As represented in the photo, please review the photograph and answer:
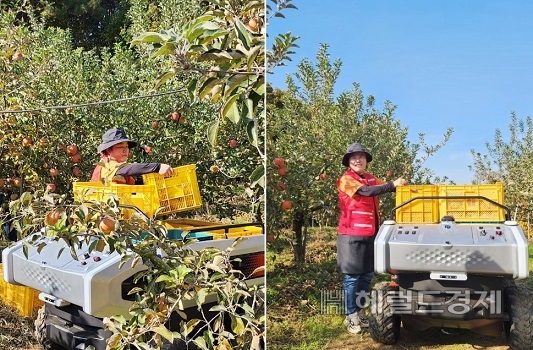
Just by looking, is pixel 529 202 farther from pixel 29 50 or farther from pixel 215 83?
pixel 29 50

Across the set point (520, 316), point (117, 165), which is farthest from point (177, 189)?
point (520, 316)

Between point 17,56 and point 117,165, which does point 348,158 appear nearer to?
point 117,165

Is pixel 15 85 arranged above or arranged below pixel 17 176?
above

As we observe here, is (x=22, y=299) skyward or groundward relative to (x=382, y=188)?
groundward

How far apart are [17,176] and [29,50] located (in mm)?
831

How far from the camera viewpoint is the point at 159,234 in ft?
5.31

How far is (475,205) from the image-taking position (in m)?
1.03

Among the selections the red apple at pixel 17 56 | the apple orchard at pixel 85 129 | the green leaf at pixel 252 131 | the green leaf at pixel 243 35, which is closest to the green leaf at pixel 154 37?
the green leaf at pixel 243 35

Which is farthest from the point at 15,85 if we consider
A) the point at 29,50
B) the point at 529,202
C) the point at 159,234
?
the point at 529,202

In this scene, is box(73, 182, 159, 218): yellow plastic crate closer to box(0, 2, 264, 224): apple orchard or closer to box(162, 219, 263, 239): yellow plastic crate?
box(162, 219, 263, 239): yellow plastic crate

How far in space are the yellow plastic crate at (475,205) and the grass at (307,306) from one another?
7.7 inches

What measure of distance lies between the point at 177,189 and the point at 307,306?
1.14 m

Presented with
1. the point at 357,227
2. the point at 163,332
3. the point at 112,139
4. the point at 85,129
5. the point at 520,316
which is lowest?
the point at 163,332

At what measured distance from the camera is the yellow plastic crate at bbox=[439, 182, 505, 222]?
102 centimetres
